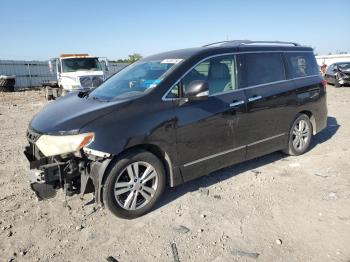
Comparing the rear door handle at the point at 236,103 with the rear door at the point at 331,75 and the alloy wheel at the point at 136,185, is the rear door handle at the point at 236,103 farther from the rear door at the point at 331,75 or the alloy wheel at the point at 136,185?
the rear door at the point at 331,75

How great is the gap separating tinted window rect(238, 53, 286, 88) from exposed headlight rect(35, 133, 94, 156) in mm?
2368

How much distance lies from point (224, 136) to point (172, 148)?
861 millimetres

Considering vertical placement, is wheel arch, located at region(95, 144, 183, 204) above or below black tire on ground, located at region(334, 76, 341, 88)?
below

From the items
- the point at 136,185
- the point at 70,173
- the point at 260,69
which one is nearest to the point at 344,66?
the point at 260,69

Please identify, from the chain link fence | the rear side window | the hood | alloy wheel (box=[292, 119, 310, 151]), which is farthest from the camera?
the chain link fence

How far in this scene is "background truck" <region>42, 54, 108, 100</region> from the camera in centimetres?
1386

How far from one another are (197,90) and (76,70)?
1189cm

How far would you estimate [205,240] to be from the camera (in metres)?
3.31

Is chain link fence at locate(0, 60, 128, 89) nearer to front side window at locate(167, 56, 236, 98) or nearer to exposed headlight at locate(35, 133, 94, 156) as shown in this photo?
front side window at locate(167, 56, 236, 98)

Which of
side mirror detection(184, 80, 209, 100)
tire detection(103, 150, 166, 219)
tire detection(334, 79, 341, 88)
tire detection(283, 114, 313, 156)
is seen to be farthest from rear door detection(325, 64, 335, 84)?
tire detection(103, 150, 166, 219)

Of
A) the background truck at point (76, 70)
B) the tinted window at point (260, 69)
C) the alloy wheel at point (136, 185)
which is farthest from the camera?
the background truck at point (76, 70)

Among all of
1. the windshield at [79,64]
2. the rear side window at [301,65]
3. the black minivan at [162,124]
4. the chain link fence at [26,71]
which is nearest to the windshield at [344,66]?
the windshield at [79,64]

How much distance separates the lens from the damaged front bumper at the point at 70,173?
342cm

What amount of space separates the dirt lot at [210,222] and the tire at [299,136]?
464 millimetres
